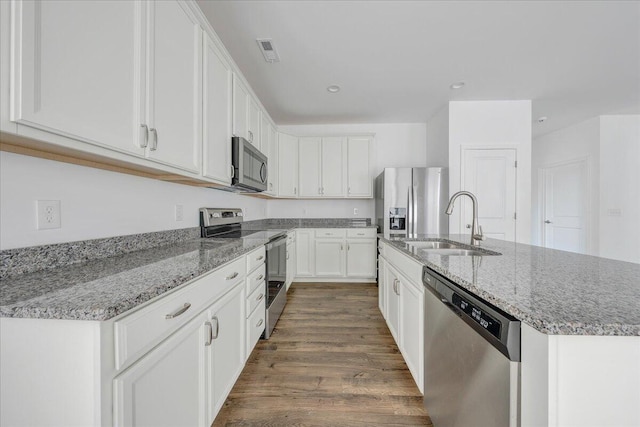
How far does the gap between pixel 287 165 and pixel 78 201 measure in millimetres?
2994

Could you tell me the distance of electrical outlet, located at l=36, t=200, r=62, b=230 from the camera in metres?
1.01

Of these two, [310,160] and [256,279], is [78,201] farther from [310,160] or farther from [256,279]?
[310,160]

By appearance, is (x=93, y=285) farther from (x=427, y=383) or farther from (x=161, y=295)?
(x=427, y=383)

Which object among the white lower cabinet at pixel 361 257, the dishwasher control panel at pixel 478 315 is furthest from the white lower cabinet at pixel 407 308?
the white lower cabinet at pixel 361 257

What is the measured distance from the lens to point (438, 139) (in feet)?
12.7

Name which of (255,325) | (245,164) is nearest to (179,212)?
(245,164)

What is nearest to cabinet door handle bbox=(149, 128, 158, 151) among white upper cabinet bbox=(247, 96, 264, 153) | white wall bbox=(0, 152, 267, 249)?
white wall bbox=(0, 152, 267, 249)

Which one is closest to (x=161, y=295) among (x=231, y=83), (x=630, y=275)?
(x=630, y=275)

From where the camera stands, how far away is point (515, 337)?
0.68 m

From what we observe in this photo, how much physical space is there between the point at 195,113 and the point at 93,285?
1.13m

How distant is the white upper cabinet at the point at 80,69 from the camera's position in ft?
2.29

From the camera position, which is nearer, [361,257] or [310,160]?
[361,257]

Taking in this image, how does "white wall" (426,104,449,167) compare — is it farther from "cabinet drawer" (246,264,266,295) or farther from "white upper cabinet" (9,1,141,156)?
"white upper cabinet" (9,1,141,156)

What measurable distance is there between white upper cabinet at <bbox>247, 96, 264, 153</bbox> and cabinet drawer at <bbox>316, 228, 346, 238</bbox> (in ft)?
5.22
